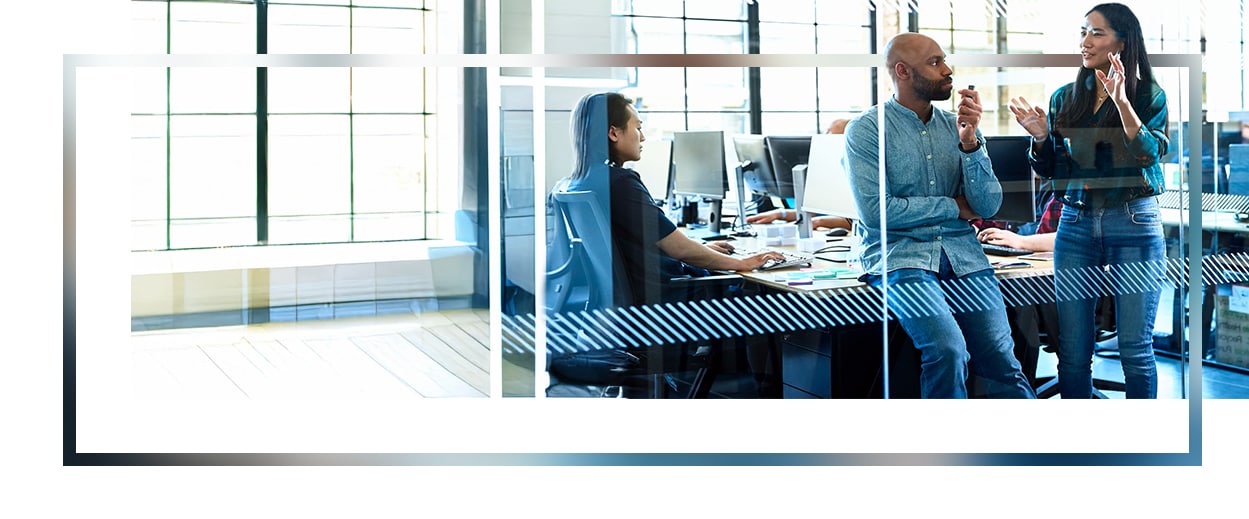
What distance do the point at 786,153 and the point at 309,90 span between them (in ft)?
4.34

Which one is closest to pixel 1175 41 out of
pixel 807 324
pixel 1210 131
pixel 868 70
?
pixel 1210 131

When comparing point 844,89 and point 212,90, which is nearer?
point 844,89

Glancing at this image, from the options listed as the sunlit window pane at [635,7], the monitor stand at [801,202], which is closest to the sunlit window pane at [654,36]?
the sunlit window pane at [635,7]

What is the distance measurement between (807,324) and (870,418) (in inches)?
12.7

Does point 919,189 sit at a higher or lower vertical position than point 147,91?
lower

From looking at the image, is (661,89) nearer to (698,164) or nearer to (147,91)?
(698,164)

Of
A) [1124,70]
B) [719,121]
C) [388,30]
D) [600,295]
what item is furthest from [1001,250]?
[388,30]

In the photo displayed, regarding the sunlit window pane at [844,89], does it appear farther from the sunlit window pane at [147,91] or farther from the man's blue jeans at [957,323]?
the sunlit window pane at [147,91]

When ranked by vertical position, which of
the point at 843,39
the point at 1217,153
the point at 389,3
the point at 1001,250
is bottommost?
the point at 1001,250

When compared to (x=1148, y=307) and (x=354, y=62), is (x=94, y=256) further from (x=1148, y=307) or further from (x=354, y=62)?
(x=1148, y=307)

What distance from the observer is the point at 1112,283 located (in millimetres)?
3275

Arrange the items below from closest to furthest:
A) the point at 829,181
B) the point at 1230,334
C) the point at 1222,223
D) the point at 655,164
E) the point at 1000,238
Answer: the point at 655,164, the point at 1000,238, the point at 829,181, the point at 1222,223, the point at 1230,334

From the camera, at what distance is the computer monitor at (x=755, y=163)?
3.17 metres

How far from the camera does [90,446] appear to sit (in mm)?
3197
